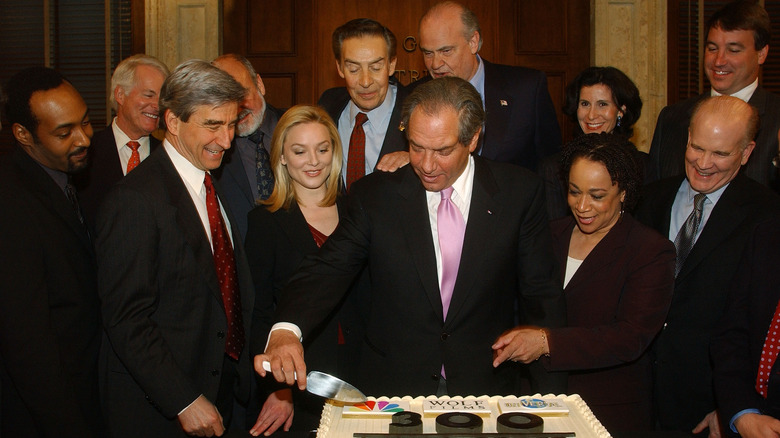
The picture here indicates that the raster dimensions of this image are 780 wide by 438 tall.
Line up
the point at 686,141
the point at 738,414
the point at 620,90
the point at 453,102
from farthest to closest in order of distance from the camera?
the point at 620,90
the point at 686,141
the point at 453,102
the point at 738,414

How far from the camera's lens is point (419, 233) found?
2.57 meters

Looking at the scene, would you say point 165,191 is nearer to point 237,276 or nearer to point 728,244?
point 237,276

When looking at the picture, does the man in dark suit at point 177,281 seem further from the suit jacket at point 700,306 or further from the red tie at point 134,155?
the suit jacket at point 700,306

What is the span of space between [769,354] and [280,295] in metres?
1.76

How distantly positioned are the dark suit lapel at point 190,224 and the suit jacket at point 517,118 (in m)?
1.56

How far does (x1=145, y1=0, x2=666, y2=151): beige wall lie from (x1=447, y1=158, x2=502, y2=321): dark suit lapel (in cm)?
343

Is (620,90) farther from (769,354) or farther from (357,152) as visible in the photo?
(769,354)

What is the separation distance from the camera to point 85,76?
19.4 feet

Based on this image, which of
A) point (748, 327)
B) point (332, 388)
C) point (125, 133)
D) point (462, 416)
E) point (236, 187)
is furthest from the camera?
point (125, 133)

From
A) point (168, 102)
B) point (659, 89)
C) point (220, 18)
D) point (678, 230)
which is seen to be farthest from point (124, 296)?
point (659, 89)

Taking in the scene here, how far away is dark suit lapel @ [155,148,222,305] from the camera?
242cm

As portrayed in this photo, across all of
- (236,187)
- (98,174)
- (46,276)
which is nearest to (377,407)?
(46,276)

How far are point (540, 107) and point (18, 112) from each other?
92.9 inches

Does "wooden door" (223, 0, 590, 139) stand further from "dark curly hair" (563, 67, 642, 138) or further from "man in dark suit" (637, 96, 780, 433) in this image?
"man in dark suit" (637, 96, 780, 433)
